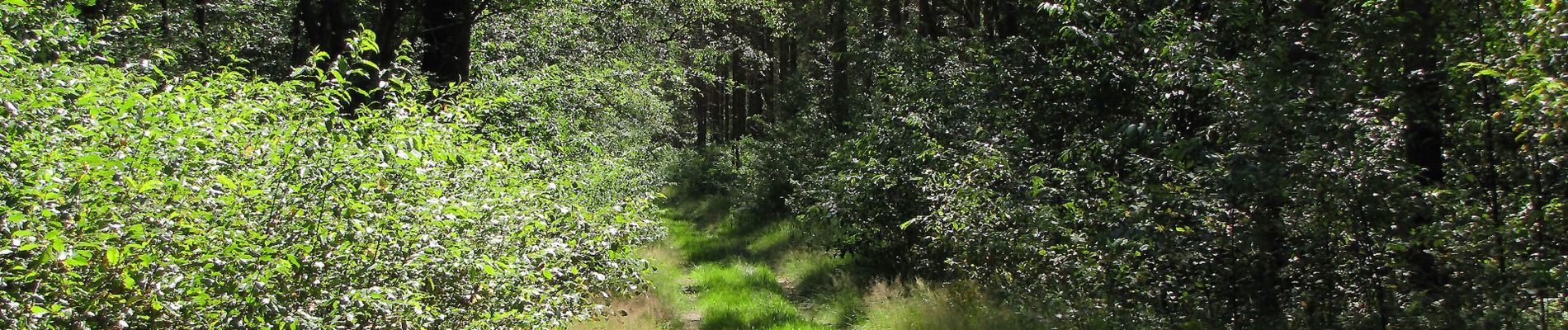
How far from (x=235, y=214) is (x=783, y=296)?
8.97m

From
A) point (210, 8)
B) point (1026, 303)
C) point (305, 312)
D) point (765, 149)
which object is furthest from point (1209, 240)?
point (765, 149)

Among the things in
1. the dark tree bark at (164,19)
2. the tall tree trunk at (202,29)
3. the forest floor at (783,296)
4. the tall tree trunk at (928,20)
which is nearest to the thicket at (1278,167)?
the forest floor at (783,296)

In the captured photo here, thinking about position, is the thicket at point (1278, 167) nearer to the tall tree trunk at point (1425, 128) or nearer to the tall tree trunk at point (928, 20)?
the tall tree trunk at point (1425, 128)

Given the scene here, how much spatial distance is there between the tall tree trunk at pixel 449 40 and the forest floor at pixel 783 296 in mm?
3143

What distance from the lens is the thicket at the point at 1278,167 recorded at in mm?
4336

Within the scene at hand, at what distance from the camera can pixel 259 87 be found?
5.20 metres

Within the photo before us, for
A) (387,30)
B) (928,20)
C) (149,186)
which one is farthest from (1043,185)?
(928,20)

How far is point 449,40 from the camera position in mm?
10852

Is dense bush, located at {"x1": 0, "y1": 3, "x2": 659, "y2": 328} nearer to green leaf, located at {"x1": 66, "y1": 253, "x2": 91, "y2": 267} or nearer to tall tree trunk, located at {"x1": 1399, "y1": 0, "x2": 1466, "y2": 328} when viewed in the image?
green leaf, located at {"x1": 66, "y1": 253, "x2": 91, "y2": 267}

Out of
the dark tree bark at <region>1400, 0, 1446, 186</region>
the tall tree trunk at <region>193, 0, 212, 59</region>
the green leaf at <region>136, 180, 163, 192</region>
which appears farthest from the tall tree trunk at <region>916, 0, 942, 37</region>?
the green leaf at <region>136, 180, 163, 192</region>

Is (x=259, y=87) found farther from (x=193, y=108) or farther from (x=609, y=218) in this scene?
(x=609, y=218)

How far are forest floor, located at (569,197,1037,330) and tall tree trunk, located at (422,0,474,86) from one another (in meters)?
3.14

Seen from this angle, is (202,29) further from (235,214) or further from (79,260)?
(79,260)

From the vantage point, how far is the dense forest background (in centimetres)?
357
